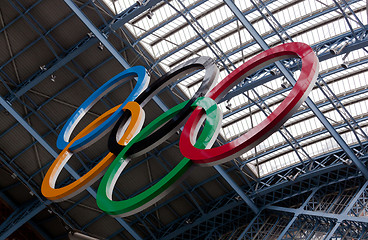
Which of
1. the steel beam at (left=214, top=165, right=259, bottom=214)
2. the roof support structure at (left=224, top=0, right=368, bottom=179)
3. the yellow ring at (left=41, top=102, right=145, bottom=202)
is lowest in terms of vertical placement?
the yellow ring at (left=41, top=102, right=145, bottom=202)

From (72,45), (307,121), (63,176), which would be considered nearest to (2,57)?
(72,45)

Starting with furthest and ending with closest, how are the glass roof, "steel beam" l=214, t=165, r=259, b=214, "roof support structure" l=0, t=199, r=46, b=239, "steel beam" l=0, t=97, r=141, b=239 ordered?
"roof support structure" l=0, t=199, r=46, b=239 → "steel beam" l=214, t=165, r=259, b=214 → "steel beam" l=0, t=97, r=141, b=239 → the glass roof

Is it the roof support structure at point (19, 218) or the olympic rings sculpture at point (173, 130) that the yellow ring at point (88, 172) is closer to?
the olympic rings sculpture at point (173, 130)

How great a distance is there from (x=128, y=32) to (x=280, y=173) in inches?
535

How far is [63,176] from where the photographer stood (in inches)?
1427

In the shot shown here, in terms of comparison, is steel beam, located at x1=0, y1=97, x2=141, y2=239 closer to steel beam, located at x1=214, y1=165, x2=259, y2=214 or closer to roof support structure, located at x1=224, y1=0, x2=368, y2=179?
steel beam, located at x1=214, y1=165, x2=259, y2=214

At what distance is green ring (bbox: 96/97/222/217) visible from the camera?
15.2m

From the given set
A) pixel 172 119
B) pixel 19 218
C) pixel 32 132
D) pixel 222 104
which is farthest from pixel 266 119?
pixel 19 218

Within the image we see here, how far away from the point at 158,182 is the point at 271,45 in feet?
60.4

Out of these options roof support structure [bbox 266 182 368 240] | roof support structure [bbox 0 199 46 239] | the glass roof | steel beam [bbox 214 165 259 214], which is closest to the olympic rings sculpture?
the glass roof

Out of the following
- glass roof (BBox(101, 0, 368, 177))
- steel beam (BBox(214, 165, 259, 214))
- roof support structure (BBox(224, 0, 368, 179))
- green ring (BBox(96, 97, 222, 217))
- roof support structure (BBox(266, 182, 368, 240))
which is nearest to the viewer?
green ring (BBox(96, 97, 222, 217))

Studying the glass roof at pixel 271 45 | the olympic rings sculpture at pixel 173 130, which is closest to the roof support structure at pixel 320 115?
the glass roof at pixel 271 45

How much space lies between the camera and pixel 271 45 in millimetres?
31594

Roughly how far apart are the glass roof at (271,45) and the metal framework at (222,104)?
0.07m
